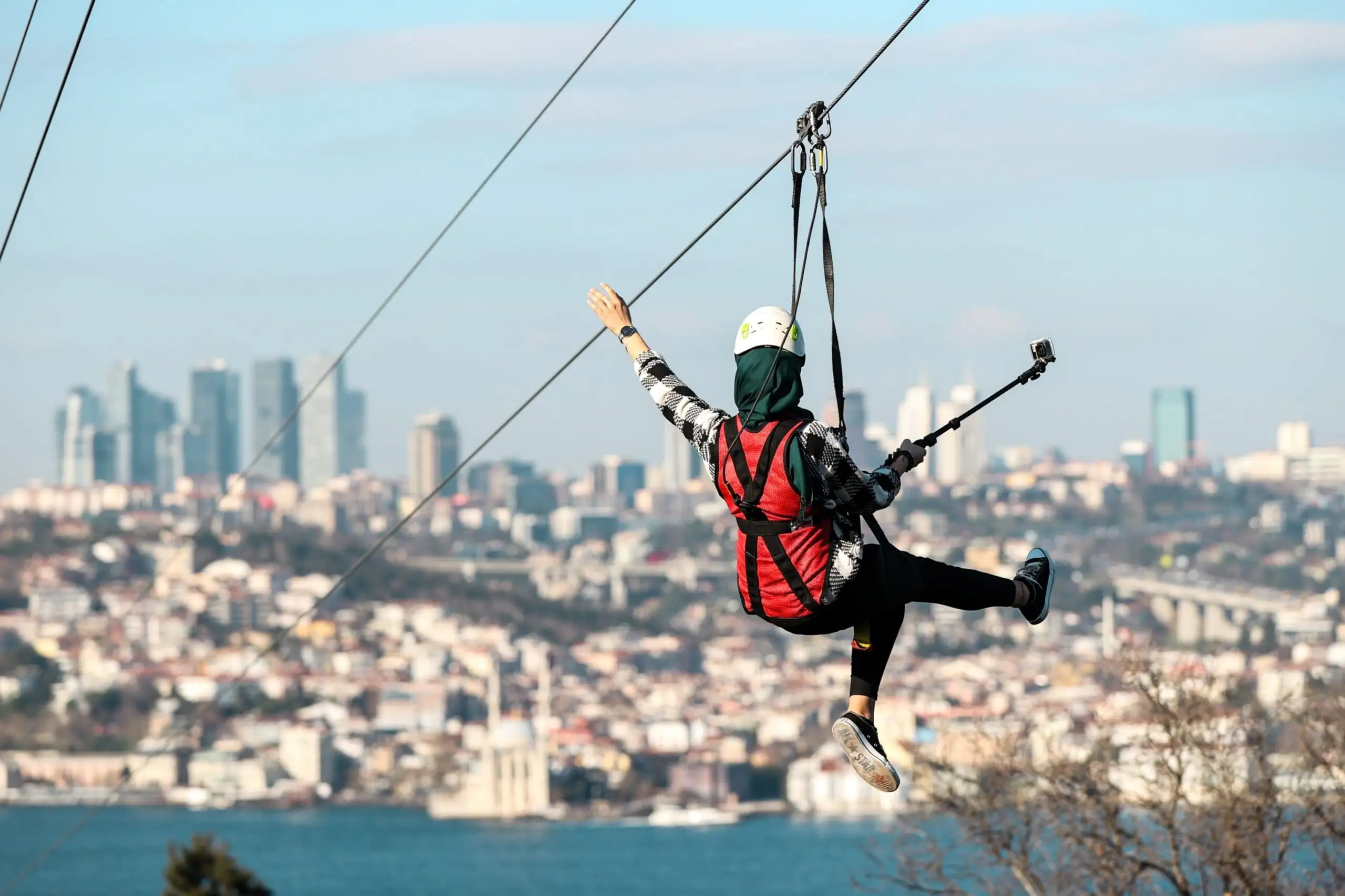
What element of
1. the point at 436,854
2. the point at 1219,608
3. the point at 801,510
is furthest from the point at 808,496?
the point at 1219,608

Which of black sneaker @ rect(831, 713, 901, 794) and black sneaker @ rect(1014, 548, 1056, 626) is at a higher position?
black sneaker @ rect(1014, 548, 1056, 626)

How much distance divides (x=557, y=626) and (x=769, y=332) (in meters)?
106

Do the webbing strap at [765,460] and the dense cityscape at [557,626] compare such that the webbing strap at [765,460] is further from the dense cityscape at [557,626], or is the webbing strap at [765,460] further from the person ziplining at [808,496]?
the dense cityscape at [557,626]

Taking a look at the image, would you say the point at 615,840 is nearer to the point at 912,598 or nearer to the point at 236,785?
the point at 236,785

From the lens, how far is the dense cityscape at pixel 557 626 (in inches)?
3179

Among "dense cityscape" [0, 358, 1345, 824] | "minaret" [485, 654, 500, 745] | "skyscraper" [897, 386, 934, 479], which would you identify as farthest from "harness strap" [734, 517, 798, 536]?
"skyscraper" [897, 386, 934, 479]

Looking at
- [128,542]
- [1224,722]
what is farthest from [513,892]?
[128,542]

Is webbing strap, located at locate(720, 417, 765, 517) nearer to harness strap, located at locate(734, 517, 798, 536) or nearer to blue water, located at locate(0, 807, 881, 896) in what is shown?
harness strap, located at locate(734, 517, 798, 536)

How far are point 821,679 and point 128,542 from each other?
45.5 meters

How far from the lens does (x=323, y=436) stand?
186 meters

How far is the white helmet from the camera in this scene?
168 inches

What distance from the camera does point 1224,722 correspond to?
1488cm

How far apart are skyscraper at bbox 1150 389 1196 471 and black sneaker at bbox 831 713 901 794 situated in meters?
168

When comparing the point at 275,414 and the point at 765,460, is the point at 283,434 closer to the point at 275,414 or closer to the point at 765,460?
the point at 275,414
